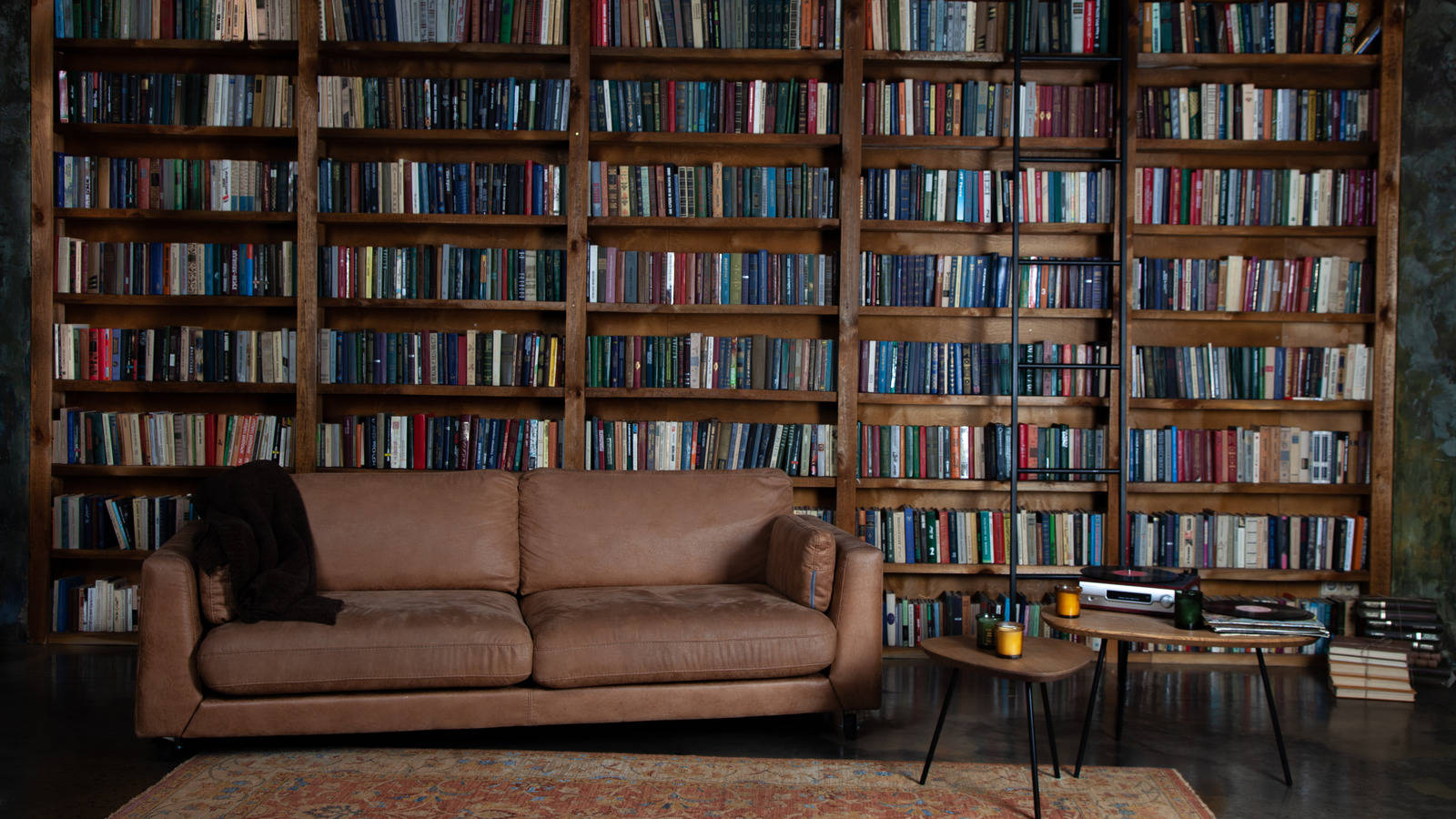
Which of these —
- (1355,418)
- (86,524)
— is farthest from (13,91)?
(1355,418)

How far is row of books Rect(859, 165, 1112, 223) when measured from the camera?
4.60m

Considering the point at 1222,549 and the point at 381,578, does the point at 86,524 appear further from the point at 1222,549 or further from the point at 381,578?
the point at 1222,549

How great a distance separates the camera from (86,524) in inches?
180

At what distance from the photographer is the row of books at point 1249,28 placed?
4562mm

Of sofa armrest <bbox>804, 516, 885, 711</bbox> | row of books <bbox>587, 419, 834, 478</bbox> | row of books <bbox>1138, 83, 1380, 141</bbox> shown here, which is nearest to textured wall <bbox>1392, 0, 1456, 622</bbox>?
row of books <bbox>1138, 83, 1380, 141</bbox>

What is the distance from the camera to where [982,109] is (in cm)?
462

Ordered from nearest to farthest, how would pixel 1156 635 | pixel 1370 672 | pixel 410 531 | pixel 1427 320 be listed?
pixel 1156 635
pixel 410 531
pixel 1370 672
pixel 1427 320

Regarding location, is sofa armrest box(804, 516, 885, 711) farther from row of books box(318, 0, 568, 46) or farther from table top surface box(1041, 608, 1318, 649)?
row of books box(318, 0, 568, 46)

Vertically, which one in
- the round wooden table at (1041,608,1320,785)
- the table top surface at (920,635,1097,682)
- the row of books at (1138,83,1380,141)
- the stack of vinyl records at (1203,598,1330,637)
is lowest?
the table top surface at (920,635,1097,682)

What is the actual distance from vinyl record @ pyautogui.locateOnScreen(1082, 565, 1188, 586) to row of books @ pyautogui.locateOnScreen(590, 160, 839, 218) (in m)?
1.94

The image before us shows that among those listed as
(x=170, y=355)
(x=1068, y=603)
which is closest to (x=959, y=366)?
(x=1068, y=603)

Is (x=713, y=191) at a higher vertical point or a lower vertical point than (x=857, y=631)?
higher

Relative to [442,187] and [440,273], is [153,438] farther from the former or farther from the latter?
[442,187]

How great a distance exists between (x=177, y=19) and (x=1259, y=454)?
191 inches
